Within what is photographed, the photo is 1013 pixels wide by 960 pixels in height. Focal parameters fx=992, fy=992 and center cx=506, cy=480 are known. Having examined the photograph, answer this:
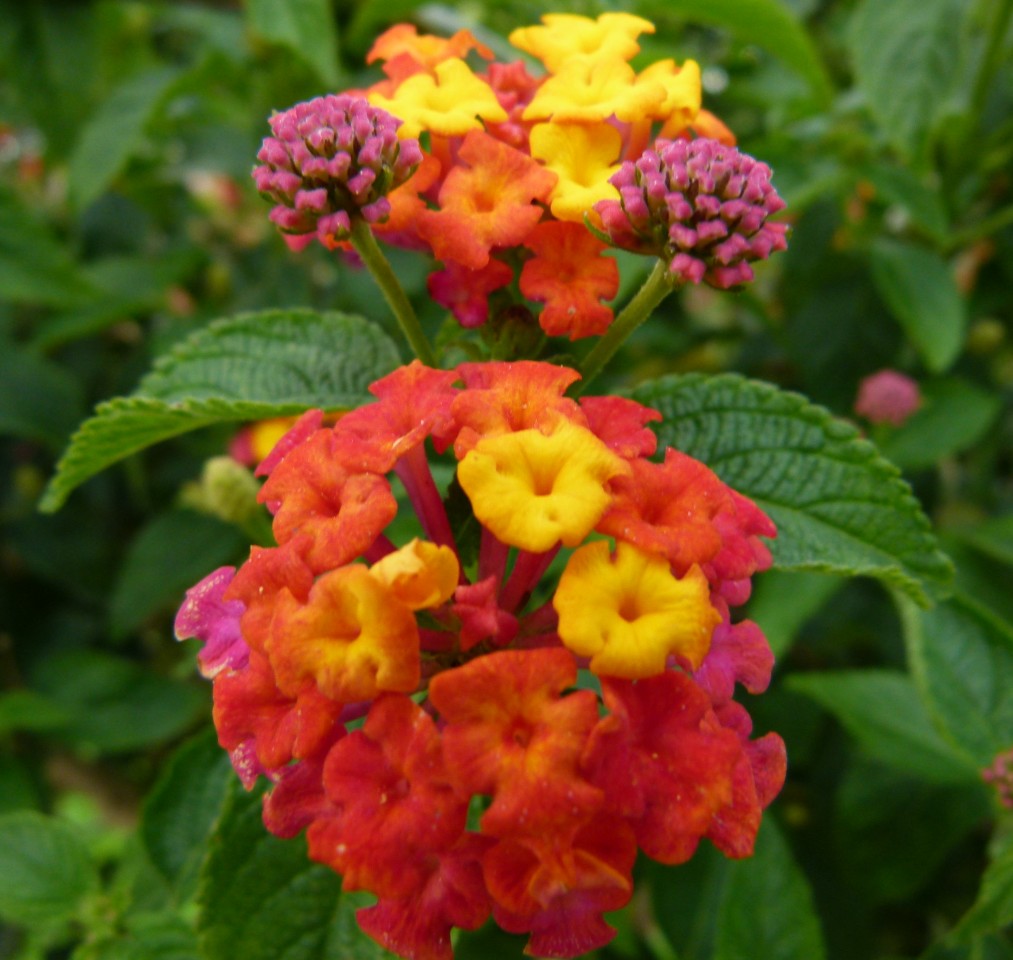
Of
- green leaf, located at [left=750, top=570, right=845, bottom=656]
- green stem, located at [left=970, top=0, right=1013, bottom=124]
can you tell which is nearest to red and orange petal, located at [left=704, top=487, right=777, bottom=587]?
green leaf, located at [left=750, top=570, right=845, bottom=656]

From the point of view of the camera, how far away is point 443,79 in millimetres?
665

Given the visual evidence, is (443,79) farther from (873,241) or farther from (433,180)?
(873,241)

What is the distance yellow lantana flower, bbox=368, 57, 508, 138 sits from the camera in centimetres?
62

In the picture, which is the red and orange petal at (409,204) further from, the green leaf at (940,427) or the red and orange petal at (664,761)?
the green leaf at (940,427)

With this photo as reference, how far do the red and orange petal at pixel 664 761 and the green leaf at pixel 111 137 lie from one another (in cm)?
100

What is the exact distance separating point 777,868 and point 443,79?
691 millimetres

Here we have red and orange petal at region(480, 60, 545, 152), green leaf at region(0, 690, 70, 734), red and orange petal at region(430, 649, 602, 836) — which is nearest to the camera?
red and orange petal at region(430, 649, 602, 836)

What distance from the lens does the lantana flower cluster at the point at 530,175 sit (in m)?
0.54

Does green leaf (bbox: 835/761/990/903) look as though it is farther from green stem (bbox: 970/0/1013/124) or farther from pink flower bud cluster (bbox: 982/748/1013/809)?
green stem (bbox: 970/0/1013/124)

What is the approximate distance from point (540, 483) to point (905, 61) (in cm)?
79

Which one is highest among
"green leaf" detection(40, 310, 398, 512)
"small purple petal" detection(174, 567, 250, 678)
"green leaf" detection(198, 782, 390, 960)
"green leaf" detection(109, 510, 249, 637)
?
"green leaf" detection(40, 310, 398, 512)

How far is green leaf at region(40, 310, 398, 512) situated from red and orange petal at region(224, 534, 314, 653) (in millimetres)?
142

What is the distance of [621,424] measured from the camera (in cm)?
58

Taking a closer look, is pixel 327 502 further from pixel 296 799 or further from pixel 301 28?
pixel 301 28
